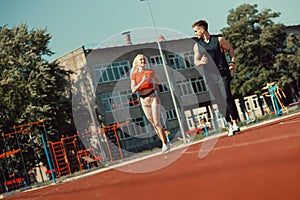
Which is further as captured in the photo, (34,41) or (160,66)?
(160,66)

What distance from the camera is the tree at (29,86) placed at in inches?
1303

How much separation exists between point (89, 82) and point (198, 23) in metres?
33.6

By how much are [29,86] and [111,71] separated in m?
10.2

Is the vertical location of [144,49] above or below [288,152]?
above

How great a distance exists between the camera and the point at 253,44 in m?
43.3

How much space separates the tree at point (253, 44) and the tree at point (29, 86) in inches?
710

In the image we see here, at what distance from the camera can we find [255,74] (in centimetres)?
4369

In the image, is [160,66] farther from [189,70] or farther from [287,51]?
[287,51]

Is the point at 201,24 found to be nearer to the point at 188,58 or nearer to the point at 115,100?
the point at 115,100

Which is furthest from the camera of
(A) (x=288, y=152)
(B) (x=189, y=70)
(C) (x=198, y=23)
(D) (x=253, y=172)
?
(B) (x=189, y=70)

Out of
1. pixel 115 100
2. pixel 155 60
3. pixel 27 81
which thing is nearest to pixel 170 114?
pixel 155 60

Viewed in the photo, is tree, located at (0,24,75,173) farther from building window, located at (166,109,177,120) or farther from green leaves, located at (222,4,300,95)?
green leaves, located at (222,4,300,95)

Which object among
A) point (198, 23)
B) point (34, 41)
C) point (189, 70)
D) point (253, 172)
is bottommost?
point (253, 172)

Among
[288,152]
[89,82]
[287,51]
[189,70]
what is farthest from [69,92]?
[288,152]
